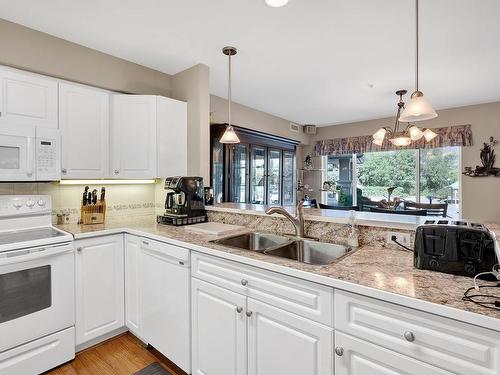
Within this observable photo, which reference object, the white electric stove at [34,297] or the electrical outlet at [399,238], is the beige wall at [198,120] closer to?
the white electric stove at [34,297]

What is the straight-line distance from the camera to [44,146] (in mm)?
2068

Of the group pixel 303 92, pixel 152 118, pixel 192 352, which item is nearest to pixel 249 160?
pixel 303 92

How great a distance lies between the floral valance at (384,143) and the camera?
452 centimetres

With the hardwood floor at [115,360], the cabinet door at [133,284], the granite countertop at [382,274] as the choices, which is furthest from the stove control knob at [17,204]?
the granite countertop at [382,274]

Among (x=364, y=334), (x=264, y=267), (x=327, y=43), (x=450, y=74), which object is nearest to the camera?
(x=364, y=334)

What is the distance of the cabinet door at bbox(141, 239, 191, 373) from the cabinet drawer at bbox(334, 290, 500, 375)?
1004 mm

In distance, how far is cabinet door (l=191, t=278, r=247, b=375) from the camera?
1.43 metres

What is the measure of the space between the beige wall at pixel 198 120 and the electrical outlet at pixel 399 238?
185 centimetres

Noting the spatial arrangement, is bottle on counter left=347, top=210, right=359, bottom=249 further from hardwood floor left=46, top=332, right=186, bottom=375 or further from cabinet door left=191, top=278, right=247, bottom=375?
hardwood floor left=46, top=332, right=186, bottom=375

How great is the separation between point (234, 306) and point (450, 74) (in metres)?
3.48

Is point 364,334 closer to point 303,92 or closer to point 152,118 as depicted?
point 152,118

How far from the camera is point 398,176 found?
5375 millimetres

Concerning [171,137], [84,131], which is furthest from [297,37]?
[84,131]

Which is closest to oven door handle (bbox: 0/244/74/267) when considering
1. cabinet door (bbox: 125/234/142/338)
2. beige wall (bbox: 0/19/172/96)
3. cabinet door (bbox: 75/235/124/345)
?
cabinet door (bbox: 75/235/124/345)
